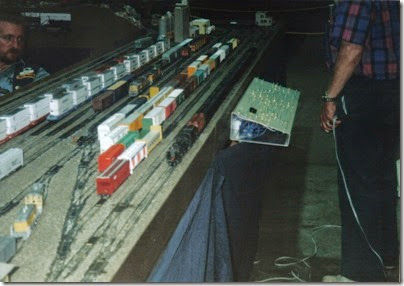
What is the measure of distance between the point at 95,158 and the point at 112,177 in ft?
0.86

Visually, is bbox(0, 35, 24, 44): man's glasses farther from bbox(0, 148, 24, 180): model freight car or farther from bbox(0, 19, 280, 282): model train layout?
bbox(0, 148, 24, 180): model freight car

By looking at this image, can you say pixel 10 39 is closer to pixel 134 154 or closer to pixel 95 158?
pixel 95 158

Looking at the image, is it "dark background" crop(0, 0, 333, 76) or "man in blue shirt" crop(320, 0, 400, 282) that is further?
"dark background" crop(0, 0, 333, 76)

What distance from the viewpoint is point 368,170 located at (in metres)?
2.21

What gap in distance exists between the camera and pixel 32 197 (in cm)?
127

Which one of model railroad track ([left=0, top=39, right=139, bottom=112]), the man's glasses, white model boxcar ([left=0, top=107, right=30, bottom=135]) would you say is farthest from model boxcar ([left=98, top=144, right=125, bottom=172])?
the man's glasses

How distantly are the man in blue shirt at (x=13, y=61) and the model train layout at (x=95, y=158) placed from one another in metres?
0.37

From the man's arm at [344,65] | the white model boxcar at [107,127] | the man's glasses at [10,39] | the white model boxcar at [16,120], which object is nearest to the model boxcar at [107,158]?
the white model boxcar at [107,127]

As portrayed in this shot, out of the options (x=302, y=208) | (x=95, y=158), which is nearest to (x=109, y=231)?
(x=95, y=158)

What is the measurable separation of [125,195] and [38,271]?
0.35m

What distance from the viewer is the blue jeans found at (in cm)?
217

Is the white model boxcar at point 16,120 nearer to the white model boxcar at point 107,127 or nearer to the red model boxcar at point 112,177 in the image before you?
the white model boxcar at point 107,127

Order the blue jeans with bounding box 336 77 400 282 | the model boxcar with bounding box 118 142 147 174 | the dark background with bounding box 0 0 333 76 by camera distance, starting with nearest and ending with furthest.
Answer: the model boxcar with bounding box 118 142 147 174, the blue jeans with bounding box 336 77 400 282, the dark background with bounding box 0 0 333 76

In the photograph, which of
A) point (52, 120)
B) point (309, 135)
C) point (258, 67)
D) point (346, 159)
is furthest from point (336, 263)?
point (309, 135)
